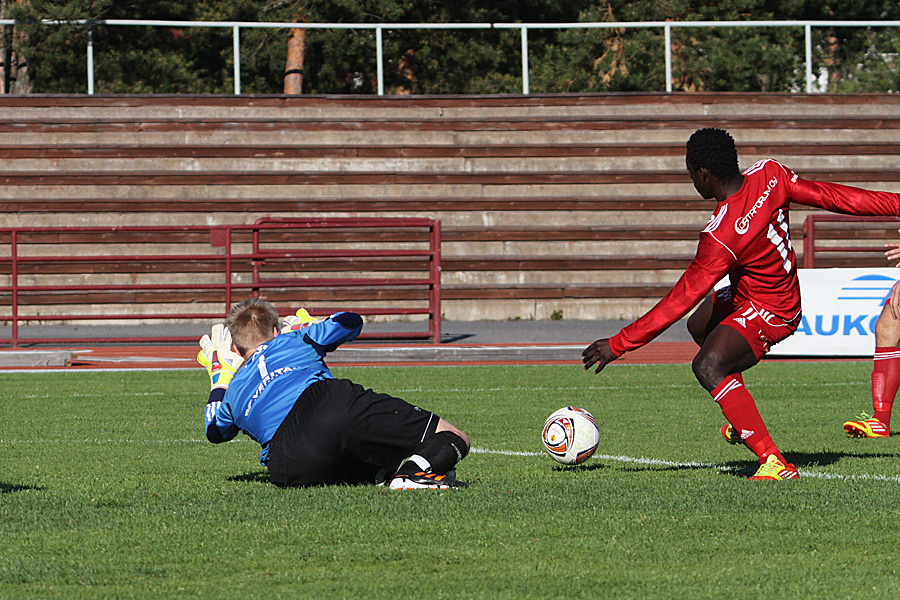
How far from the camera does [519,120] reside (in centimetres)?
2469

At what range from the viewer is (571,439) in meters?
6.55

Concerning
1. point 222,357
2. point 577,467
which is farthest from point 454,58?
point 222,357

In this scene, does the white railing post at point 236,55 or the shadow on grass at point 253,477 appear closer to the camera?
the shadow on grass at point 253,477

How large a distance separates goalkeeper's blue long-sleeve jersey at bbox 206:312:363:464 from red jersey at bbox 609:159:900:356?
1.46 m

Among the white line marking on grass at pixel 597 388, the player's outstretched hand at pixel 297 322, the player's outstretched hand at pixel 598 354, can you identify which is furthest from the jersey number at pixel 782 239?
the white line marking on grass at pixel 597 388

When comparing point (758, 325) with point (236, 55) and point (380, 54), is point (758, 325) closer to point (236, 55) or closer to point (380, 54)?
point (380, 54)

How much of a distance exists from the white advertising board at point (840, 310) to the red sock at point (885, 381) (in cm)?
672

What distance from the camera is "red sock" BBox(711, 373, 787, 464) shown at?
6152 mm

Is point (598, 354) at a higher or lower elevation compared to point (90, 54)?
lower

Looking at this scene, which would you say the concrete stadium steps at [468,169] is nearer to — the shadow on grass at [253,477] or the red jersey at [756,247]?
the shadow on grass at [253,477]

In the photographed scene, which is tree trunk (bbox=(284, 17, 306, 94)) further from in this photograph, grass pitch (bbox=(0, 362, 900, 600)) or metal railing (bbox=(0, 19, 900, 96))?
grass pitch (bbox=(0, 362, 900, 600))

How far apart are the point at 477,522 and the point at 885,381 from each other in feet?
15.4

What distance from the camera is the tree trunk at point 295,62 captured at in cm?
2725

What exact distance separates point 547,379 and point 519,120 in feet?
41.3
